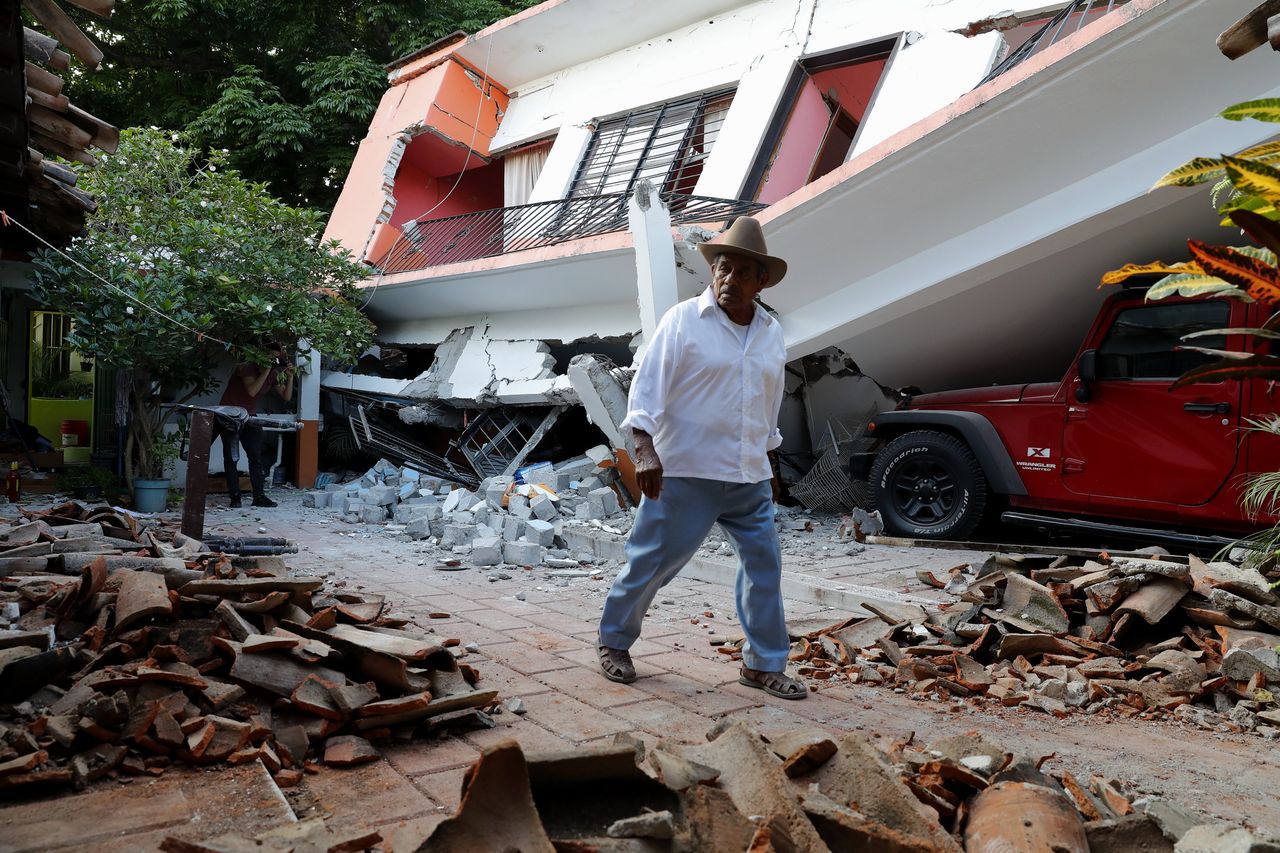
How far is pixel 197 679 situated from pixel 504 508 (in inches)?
255

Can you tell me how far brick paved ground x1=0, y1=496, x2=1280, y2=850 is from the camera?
2521 millimetres

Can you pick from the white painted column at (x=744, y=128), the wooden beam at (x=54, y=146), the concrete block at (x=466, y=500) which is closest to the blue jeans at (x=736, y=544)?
the wooden beam at (x=54, y=146)

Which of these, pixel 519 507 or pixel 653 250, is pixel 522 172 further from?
pixel 519 507

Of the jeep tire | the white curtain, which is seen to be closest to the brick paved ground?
the jeep tire

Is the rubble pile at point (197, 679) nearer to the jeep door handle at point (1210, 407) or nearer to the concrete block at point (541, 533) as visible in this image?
the concrete block at point (541, 533)

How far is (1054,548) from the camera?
6.08m

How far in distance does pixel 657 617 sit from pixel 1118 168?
503 centimetres

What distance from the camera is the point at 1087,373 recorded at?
6438 millimetres

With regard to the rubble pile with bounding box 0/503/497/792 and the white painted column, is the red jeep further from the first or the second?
the rubble pile with bounding box 0/503/497/792

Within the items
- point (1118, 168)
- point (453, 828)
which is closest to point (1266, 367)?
point (453, 828)

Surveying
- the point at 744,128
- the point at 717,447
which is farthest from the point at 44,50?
the point at 744,128

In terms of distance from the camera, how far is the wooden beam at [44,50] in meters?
4.70

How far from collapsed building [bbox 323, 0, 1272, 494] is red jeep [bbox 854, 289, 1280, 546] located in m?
1.06

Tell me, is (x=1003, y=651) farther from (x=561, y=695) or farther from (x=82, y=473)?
(x=82, y=473)
